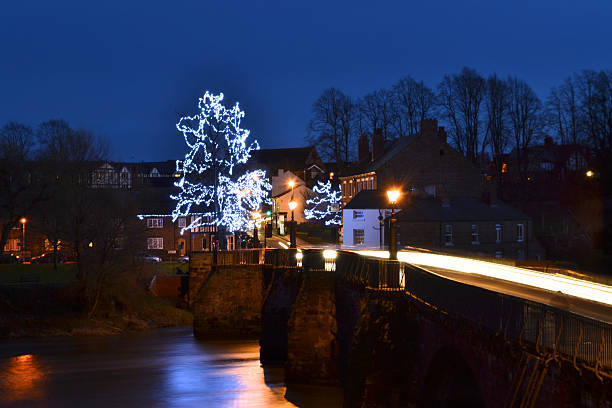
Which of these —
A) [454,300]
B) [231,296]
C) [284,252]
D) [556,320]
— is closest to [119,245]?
[231,296]

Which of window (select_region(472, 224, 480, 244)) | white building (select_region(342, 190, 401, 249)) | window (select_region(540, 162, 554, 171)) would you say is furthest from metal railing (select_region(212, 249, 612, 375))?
window (select_region(540, 162, 554, 171))

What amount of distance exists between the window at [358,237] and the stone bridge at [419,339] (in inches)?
872

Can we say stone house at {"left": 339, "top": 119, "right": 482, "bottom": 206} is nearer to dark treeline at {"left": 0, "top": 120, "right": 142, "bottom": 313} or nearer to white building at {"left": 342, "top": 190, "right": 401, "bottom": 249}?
white building at {"left": 342, "top": 190, "right": 401, "bottom": 249}

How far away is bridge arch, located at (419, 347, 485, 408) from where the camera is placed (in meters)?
16.9

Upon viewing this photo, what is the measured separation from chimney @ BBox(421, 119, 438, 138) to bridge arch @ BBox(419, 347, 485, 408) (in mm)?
48792

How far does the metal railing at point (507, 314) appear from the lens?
10.3 meters

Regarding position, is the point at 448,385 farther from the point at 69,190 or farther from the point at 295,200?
the point at 295,200

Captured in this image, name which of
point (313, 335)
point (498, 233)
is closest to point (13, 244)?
point (498, 233)

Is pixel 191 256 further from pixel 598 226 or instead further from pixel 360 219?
pixel 598 226

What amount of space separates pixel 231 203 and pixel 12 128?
2424 cm

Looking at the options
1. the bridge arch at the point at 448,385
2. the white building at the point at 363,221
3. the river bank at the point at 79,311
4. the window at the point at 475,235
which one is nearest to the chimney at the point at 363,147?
the white building at the point at 363,221

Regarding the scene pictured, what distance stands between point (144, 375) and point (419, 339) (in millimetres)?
17357

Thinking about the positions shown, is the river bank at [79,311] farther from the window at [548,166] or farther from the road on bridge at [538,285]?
the window at [548,166]

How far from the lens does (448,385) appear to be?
17312mm
